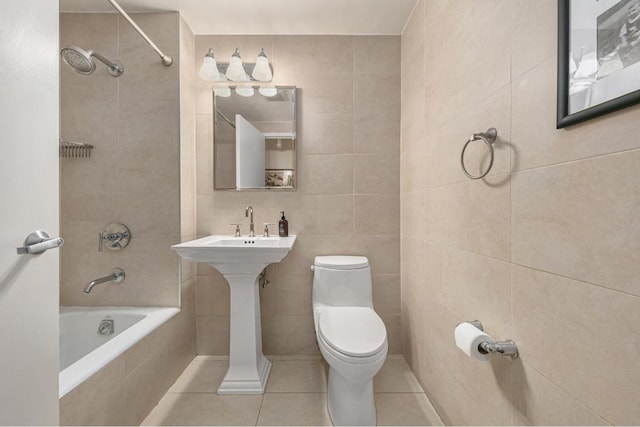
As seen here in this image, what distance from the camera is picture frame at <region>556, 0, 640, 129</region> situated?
55cm

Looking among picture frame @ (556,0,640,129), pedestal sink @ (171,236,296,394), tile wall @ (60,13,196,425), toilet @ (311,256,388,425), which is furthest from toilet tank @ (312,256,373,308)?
picture frame @ (556,0,640,129)

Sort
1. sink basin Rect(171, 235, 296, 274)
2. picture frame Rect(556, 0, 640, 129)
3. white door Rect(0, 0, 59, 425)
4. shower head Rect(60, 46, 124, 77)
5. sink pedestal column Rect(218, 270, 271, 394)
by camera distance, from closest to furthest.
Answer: picture frame Rect(556, 0, 640, 129) < white door Rect(0, 0, 59, 425) < shower head Rect(60, 46, 124, 77) < sink basin Rect(171, 235, 296, 274) < sink pedestal column Rect(218, 270, 271, 394)

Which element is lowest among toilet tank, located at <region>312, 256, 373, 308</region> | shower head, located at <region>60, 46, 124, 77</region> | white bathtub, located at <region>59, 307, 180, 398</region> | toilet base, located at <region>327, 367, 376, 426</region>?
toilet base, located at <region>327, 367, 376, 426</region>

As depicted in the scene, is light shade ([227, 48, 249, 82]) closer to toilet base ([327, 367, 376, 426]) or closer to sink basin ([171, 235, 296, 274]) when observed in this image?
sink basin ([171, 235, 296, 274])

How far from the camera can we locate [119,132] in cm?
182

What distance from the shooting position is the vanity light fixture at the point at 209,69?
1902 millimetres

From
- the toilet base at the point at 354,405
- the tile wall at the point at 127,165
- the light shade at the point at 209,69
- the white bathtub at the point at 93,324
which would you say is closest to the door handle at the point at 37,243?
the white bathtub at the point at 93,324

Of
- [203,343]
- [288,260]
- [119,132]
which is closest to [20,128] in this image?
[119,132]

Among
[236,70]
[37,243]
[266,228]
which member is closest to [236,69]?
[236,70]

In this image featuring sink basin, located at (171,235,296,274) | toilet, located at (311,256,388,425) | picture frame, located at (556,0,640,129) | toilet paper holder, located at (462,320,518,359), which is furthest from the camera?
sink basin, located at (171,235,296,274)

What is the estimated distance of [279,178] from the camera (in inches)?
80.4

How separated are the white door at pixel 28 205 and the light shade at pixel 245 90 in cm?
124

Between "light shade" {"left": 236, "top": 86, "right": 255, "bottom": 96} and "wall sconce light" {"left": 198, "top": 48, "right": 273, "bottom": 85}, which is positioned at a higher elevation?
"wall sconce light" {"left": 198, "top": 48, "right": 273, "bottom": 85}

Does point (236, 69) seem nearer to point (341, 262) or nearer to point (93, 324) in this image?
point (341, 262)
